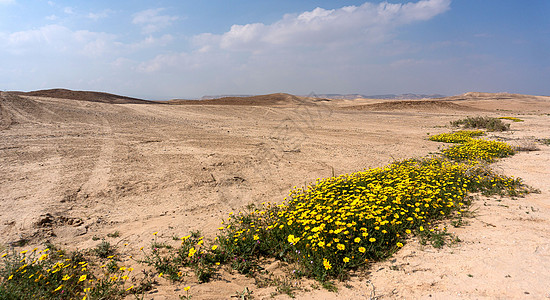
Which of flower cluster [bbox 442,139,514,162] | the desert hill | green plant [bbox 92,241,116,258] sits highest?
the desert hill

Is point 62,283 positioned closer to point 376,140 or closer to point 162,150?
point 162,150

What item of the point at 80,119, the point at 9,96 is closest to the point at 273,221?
the point at 80,119

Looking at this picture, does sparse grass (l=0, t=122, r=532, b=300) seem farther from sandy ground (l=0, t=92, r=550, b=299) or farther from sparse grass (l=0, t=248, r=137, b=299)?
sandy ground (l=0, t=92, r=550, b=299)

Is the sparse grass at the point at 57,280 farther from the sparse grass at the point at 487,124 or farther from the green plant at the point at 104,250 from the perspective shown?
the sparse grass at the point at 487,124

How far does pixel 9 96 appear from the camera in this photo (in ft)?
59.9

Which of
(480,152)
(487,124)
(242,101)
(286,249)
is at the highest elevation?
(242,101)

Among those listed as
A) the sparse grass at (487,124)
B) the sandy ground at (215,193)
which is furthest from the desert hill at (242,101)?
the sparse grass at (487,124)

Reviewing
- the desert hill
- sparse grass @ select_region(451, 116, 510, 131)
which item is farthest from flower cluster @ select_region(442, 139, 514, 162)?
the desert hill

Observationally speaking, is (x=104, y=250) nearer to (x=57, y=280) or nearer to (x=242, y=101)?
(x=57, y=280)

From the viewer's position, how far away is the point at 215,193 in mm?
6805

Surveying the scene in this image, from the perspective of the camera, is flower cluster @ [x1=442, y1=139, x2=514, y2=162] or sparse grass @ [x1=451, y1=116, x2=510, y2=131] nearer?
flower cluster @ [x1=442, y1=139, x2=514, y2=162]

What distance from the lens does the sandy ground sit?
10.8ft

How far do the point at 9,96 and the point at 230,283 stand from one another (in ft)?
77.1

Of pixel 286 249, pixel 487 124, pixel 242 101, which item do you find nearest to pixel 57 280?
pixel 286 249
